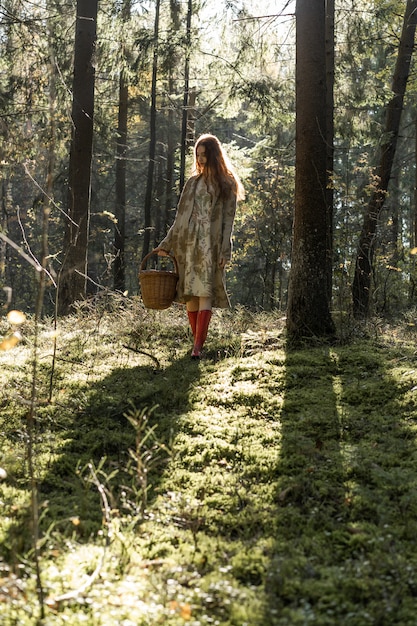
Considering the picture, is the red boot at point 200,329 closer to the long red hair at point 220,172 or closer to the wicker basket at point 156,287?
the wicker basket at point 156,287

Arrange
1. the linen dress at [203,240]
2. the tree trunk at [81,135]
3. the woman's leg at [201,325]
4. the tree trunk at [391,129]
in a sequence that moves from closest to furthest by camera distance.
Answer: the woman's leg at [201,325]
the linen dress at [203,240]
the tree trunk at [81,135]
the tree trunk at [391,129]

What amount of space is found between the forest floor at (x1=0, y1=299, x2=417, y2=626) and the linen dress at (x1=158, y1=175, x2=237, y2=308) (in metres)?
0.75

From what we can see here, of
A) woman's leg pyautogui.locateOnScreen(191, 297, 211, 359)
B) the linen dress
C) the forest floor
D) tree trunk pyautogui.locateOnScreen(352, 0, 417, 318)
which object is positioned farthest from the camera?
tree trunk pyautogui.locateOnScreen(352, 0, 417, 318)

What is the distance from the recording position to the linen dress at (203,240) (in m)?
6.40

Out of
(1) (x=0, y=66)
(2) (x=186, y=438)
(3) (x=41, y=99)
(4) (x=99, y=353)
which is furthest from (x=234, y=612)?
(1) (x=0, y=66)

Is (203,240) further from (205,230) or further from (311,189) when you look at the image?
(311,189)

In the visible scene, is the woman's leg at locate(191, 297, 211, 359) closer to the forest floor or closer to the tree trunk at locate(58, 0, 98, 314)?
the forest floor

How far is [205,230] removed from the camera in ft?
21.2

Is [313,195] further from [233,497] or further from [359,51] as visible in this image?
[359,51]

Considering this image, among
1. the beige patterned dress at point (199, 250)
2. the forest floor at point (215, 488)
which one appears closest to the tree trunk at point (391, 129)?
the forest floor at point (215, 488)

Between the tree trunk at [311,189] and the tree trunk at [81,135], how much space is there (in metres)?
4.92

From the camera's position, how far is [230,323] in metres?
7.89

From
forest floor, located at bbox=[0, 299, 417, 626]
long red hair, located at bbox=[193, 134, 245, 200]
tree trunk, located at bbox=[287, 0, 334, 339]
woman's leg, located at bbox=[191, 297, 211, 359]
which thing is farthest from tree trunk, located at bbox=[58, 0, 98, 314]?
tree trunk, located at bbox=[287, 0, 334, 339]

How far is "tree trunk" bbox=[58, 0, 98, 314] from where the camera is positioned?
1025cm
